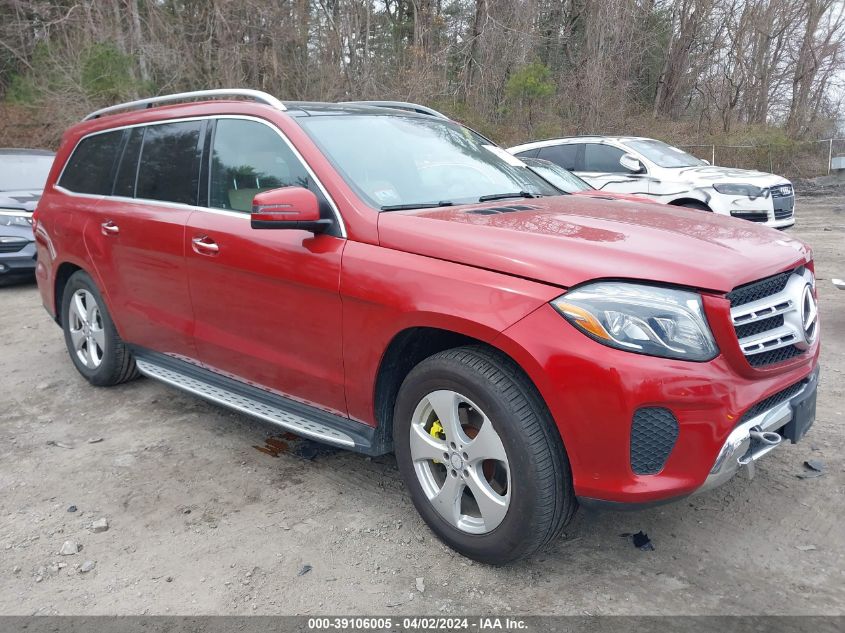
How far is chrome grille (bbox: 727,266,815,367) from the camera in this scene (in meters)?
2.37

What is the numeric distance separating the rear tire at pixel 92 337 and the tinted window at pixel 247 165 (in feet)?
4.90

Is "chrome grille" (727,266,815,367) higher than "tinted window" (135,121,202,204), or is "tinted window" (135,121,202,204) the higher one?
"tinted window" (135,121,202,204)

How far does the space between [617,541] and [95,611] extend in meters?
2.03

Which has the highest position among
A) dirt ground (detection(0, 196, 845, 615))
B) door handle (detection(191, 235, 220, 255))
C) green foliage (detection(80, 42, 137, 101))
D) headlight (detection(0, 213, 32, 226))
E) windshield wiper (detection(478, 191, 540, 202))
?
green foliage (detection(80, 42, 137, 101))

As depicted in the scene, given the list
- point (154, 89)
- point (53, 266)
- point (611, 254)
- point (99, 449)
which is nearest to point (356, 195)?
point (611, 254)

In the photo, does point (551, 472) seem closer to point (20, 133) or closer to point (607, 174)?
point (607, 174)

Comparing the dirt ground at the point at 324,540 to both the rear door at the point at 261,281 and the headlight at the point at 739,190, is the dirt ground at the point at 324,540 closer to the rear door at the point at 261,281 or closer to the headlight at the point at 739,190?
the rear door at the point at 261,281

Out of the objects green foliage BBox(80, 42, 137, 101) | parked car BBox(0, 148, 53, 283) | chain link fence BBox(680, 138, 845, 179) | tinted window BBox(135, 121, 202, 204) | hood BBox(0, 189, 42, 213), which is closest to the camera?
tinted window BBox(135, 121, 202, 204)

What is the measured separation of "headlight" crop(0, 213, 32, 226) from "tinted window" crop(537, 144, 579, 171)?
7.29 m

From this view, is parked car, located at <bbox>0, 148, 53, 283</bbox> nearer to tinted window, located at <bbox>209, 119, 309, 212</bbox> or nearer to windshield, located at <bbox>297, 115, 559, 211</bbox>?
tinted window, located at <bbox>209, 119, 309, 212</bbox>

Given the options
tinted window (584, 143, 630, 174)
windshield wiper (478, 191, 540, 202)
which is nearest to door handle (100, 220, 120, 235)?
windshield wiper (478, 191, 540, 202)

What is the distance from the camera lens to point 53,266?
16.2 feet

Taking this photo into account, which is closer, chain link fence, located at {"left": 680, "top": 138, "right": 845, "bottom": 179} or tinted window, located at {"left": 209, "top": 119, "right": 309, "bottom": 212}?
tinted window, located at {"left": 209, "top": 119, "right": 309, "bottom": 212}

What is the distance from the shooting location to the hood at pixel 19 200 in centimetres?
849
